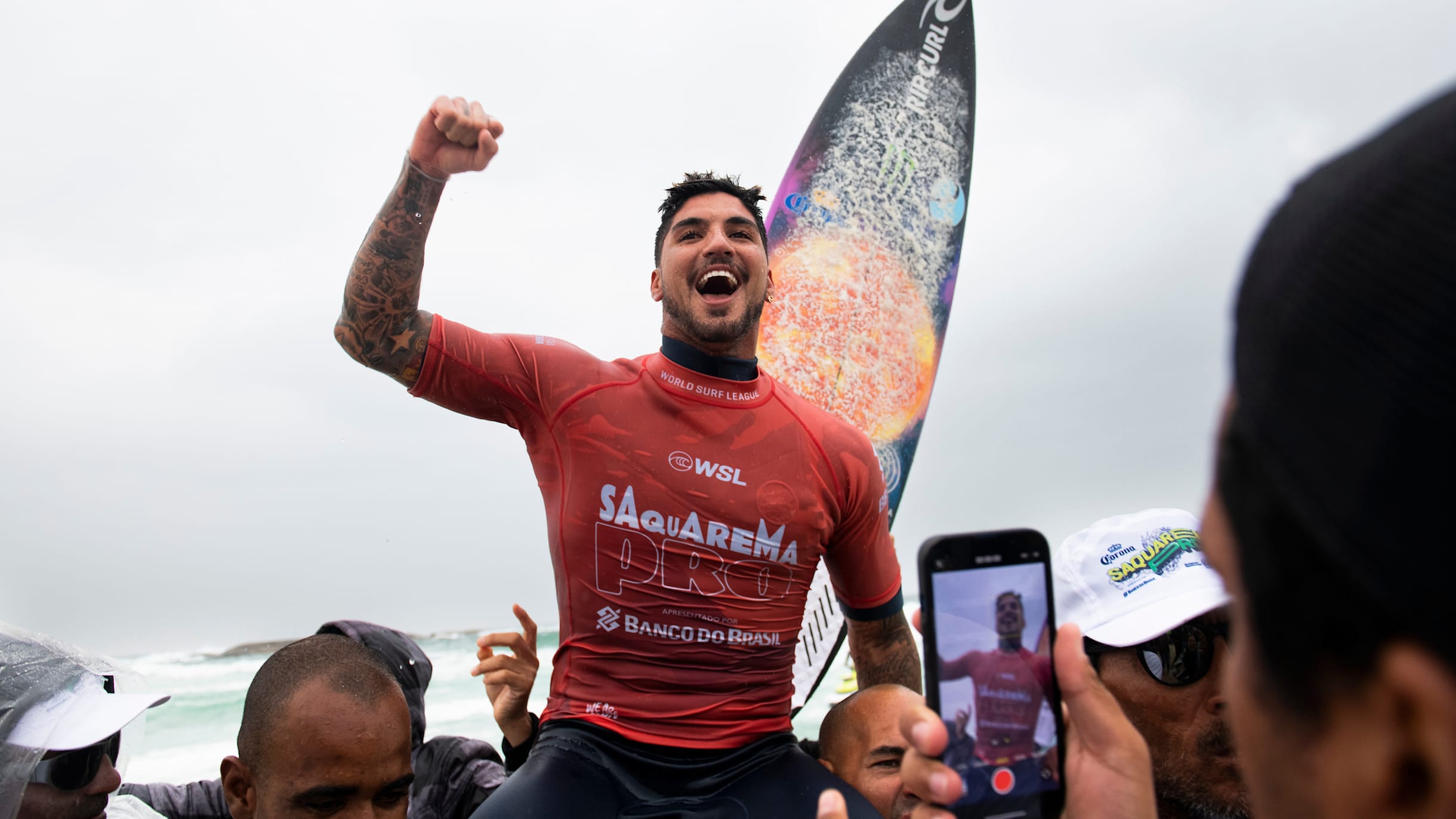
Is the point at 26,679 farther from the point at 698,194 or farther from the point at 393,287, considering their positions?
the point at 698,194

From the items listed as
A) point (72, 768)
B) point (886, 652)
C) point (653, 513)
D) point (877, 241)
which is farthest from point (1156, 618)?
point (877, 241)

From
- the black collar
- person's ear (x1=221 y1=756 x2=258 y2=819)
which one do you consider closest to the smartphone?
the black collar

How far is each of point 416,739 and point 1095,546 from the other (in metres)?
2.54

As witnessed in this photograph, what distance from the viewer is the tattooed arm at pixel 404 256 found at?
2316 mm

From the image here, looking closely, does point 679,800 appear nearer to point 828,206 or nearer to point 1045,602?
point 1045,602

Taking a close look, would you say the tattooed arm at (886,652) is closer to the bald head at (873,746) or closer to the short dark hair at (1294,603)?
the bald head at (873,746)

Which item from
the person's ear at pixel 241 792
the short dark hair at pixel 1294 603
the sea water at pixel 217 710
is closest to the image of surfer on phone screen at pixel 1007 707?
the short dark hair at pixel 1294 603

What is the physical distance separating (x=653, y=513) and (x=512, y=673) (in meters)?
0.73

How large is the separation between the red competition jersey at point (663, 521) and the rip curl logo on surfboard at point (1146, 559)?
0.75 metres

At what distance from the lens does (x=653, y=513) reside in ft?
7.75

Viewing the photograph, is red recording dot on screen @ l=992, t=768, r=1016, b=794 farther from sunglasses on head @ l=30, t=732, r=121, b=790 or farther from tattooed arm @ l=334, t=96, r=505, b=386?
sunglasses on head @ l=30, t=732, r=121, b=790

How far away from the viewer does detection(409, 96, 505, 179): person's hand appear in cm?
225

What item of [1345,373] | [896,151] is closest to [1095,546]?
[1345,373]

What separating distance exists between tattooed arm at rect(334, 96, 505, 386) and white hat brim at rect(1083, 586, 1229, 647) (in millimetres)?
1946
